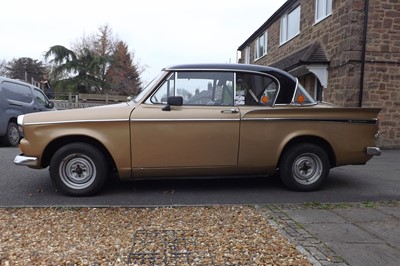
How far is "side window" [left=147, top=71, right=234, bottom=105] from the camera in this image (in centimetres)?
539

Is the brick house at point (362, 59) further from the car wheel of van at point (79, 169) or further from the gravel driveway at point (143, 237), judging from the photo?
the car wheel of van at point (79, 169)

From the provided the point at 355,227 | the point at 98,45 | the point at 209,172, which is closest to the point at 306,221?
the point at 355,227

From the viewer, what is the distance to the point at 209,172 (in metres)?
5.39

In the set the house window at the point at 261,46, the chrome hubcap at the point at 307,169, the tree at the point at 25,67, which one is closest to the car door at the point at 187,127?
the chrome hubcap at the point at 307,169

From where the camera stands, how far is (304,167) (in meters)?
5.64

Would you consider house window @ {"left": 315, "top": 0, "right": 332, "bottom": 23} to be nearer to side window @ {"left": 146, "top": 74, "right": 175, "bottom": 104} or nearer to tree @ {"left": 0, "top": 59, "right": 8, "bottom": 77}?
side window @ {"left": 146, "top": 74, "right": 175, "bottom": 104}

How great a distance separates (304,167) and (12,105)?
8510 mm

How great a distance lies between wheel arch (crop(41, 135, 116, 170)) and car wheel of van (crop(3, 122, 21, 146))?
20.3 feet

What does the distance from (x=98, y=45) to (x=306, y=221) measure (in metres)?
40.3

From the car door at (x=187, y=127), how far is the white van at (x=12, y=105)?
6815 millimetres

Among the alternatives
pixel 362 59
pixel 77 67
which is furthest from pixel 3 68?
pixel 362 59

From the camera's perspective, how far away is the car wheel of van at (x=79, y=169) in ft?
16.7

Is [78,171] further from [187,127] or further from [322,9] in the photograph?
[322,9]

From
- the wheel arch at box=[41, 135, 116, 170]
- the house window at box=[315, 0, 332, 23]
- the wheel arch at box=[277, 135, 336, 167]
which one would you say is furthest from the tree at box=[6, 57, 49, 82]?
the wheel arch at box=[277, 135, 336, 167]
